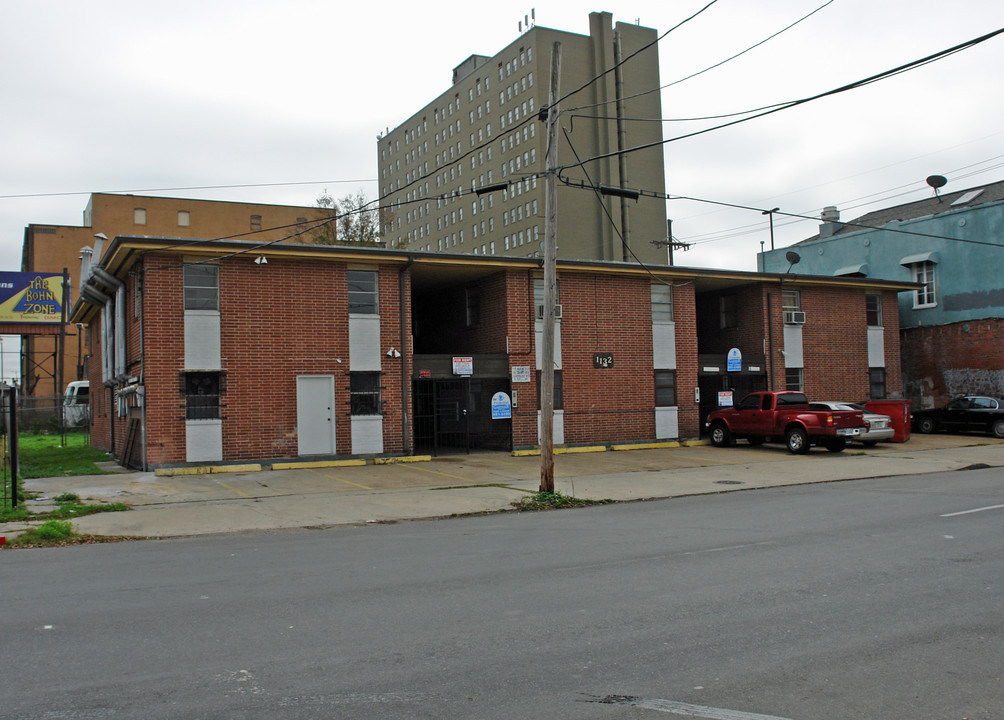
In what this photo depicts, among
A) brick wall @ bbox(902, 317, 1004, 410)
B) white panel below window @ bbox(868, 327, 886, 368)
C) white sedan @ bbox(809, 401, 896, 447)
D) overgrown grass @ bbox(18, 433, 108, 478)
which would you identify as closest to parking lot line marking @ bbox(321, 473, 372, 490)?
overgrown grass @ bbox(18, 433, 108, 478)

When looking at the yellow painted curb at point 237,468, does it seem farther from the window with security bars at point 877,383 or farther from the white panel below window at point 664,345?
the window with security bars at point 877,383

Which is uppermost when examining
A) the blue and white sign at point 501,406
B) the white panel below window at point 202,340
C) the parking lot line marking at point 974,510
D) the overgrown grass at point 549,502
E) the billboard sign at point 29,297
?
the billboard sign at point 29,297

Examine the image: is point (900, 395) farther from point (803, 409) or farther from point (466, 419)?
point (466, 419)

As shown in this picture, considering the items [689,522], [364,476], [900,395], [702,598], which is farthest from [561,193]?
[702,598]

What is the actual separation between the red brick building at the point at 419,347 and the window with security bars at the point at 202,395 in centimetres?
5

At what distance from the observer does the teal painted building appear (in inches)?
1275

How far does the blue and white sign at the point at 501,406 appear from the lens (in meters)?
24.8

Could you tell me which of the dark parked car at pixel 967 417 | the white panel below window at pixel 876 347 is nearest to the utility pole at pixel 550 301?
the dark parked car at pixel 967 417

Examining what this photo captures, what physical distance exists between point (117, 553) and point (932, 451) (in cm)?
2265

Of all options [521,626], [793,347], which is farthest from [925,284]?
[521,626]

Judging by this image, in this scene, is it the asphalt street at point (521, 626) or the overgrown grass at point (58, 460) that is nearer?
the asphalt street at point (521, 626)

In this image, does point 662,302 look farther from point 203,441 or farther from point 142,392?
point 142,392

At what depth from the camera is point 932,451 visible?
81.0ft

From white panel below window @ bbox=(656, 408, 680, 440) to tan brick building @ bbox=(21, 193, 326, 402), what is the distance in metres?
39.5
